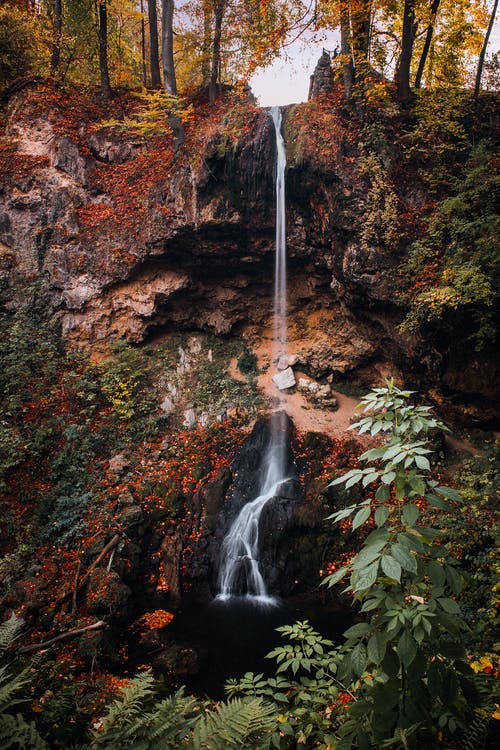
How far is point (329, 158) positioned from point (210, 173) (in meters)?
3.19

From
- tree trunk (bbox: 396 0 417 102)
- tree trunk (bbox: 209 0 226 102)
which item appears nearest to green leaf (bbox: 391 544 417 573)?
tree trunk (bbox: 396 0 417 102)

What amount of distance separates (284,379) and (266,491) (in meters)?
3.45

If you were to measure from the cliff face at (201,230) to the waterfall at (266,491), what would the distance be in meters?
0.27

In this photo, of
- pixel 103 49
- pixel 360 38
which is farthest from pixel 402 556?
pixel 103 49

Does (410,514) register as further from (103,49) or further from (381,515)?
(103,49)

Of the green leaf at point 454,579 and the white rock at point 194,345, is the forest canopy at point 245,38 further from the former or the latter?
the green leaf at point 454,579

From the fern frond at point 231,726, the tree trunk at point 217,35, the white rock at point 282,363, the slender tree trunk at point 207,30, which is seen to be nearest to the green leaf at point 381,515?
the fern frond at point 231,726

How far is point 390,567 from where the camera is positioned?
1.41 metres

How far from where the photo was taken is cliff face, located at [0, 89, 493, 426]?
9.40 metres

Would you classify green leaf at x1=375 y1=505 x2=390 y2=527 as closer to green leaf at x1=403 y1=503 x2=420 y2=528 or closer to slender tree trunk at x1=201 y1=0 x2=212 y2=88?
green leaf at x1=403 y1=503 x2=420 y2=528

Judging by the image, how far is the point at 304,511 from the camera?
8.05 meters

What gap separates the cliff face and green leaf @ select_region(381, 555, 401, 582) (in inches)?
320

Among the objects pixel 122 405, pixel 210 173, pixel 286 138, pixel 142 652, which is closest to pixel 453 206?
pixel 286 138

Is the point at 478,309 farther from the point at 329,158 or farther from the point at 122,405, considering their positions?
the point at 122,405
